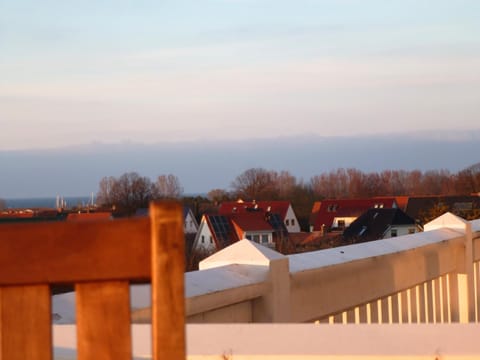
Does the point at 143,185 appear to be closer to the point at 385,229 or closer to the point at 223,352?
the point at 385,229

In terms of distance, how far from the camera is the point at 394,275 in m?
3.87

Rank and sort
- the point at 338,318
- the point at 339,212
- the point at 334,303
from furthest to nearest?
the point at 339,212 < the point at 338,318 < the point at 334,303

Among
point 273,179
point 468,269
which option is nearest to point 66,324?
point 468,269

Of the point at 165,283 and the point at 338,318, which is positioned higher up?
the point at 165,283

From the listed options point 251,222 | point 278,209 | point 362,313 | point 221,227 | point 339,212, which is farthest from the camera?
point 339,212

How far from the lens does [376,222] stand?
42.1m

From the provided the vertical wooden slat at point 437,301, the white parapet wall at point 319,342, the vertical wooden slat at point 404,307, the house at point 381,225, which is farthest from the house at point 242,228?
the white parapet wall at point 319,342

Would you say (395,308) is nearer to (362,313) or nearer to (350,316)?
(362,313)

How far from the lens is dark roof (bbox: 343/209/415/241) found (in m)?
38.5

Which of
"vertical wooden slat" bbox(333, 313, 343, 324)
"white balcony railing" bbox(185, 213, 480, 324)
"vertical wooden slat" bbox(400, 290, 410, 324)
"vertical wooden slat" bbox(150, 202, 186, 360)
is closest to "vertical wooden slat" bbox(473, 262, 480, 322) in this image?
"white balcony railing" bbox(185, 213, 480, 324)

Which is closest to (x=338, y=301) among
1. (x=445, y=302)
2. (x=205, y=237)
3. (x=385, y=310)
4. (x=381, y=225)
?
(x=385, y=310)

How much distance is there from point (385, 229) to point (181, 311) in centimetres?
3930

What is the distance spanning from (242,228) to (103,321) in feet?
116

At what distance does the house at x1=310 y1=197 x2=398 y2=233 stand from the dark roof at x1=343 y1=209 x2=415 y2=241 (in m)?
5.54
